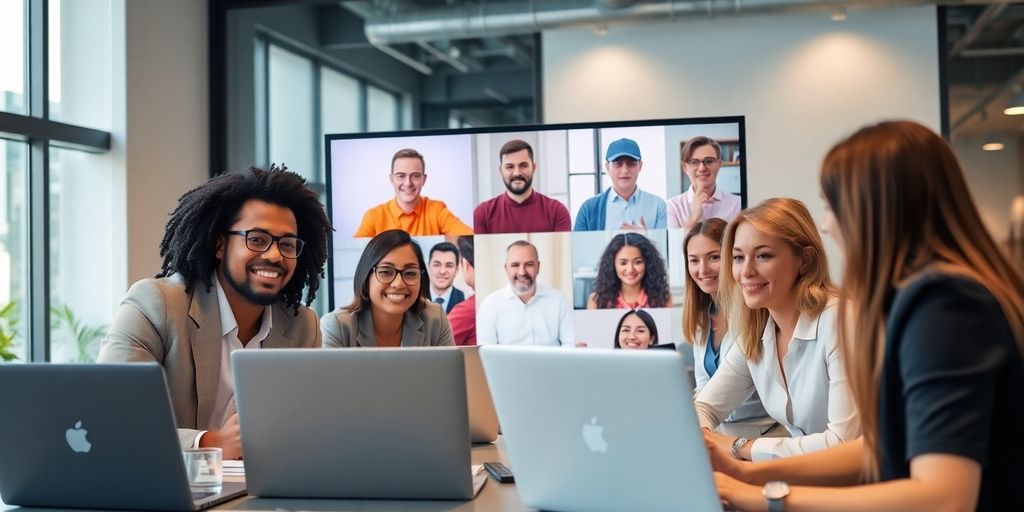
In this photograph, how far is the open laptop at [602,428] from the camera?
142cm

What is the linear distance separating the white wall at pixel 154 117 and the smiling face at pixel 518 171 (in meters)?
1.82

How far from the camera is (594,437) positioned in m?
1.51

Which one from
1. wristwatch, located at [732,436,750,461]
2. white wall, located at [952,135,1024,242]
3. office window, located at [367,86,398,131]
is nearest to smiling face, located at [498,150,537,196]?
office window, located at [367,86,398,131]

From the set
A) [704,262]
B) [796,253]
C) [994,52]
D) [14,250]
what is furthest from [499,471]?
[994,52]

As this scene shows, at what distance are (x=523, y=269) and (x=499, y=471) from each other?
2271 mm

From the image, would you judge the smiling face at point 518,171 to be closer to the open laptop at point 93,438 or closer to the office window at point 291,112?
the office window at point 291,112

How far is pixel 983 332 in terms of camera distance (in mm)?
1259

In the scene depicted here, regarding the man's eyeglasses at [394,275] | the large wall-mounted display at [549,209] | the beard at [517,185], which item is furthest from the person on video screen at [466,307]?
the man's eyeglasses at [394,275]

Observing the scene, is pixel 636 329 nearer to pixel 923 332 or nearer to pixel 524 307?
pixel 524 307

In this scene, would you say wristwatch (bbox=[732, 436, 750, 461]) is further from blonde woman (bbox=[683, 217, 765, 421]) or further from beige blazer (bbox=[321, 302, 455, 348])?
beige blazer (bbox=[321, 302, 455, 348])

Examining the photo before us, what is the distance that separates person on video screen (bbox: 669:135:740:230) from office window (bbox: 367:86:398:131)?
213 cm

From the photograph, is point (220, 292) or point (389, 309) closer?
point (220, 292)

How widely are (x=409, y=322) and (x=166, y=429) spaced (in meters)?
Answer: 1.48

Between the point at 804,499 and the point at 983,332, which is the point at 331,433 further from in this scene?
the point at 983,332
